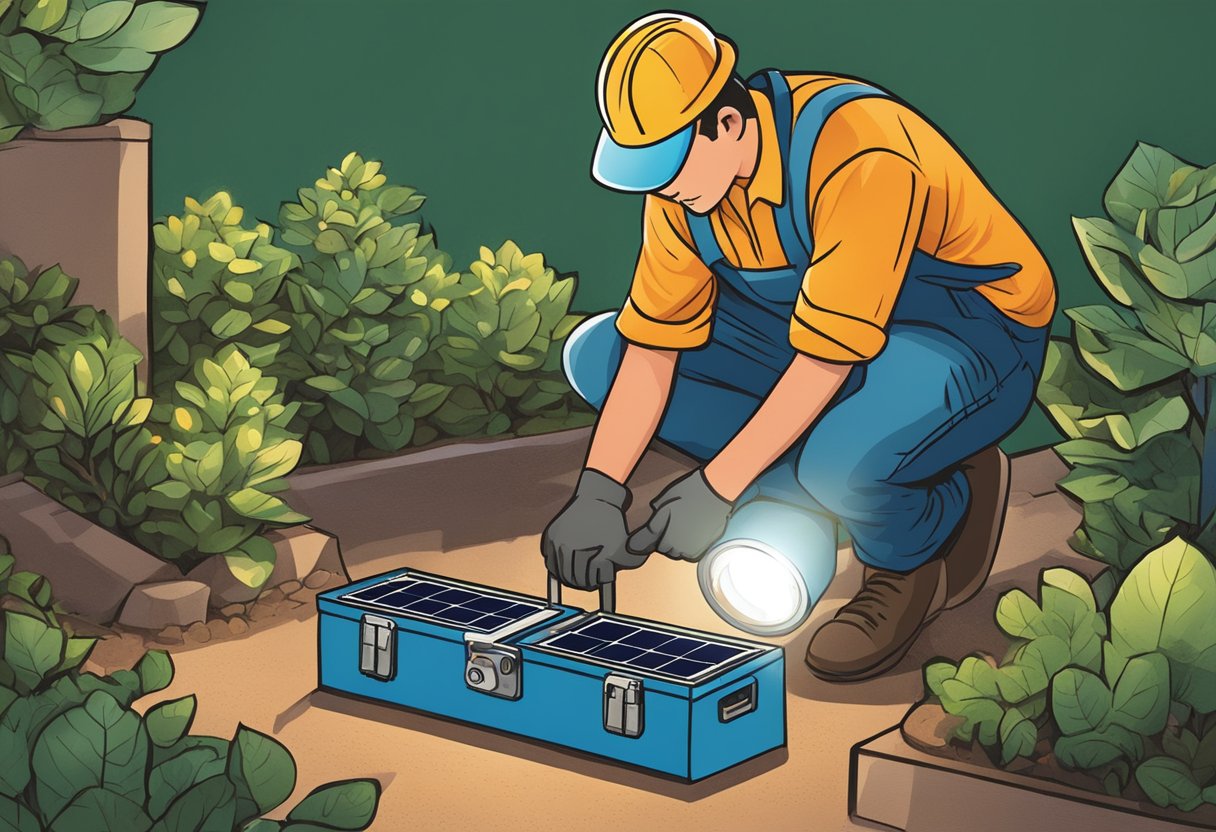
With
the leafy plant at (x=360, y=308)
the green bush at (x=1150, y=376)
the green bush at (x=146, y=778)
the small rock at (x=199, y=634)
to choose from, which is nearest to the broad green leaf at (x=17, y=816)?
the green bush at (x=146, y=778)

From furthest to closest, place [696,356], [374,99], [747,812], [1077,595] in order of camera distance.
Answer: [374,99] < [696,356] < [747,812] < [1077,595]

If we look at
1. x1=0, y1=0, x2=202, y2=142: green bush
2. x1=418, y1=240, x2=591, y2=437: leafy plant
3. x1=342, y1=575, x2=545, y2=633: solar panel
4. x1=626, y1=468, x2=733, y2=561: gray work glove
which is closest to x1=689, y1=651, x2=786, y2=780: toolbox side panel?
x1=626, y1=468, x2=733, y2=561: gray work glove

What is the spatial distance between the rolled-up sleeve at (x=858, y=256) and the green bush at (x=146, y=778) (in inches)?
39.8

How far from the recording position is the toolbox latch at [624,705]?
6.87ft

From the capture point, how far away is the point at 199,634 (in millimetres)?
2674

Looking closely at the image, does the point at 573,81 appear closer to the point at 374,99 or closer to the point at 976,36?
the point at 374,99

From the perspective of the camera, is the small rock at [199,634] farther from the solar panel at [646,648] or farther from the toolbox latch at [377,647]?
the solar panel at [646,648]

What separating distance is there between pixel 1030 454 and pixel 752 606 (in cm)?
141

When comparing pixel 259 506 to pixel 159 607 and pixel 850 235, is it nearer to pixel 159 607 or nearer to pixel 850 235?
pixel 159 607

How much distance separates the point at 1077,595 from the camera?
75.2 inches

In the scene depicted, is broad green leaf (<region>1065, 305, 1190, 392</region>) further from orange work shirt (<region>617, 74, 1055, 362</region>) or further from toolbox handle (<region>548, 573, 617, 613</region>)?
toolbox handle (<region>548, 573, 617, 613</region>)

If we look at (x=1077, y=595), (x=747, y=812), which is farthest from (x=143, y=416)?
(x=1077, y=595)

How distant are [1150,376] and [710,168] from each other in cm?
72

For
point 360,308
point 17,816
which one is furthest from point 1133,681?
point 360,308
